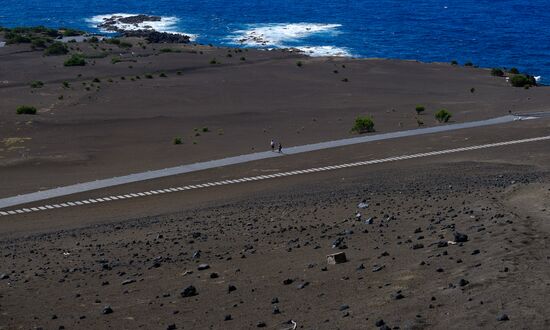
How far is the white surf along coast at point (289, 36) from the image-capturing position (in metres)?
105

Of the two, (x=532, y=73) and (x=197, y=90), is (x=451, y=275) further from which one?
(x=532, y=73)

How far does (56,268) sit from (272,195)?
1226cm

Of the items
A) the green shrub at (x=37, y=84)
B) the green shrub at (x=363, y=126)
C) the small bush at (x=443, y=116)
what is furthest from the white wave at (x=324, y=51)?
the green shrub at (x=363, y=126)

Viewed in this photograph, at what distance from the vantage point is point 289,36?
117m

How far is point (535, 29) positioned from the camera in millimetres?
121938

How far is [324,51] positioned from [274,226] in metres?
75.2

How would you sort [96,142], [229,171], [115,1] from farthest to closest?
[115,1], [96,142], [229,171]

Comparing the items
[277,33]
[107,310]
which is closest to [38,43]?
[277,33]

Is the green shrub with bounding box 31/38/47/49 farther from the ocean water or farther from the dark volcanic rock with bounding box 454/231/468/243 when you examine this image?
the dark volcanic rock with bounding box 454/231/468/243

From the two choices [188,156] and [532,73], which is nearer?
[188,156]

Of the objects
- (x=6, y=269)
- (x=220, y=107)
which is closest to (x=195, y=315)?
(x=6, y=269)

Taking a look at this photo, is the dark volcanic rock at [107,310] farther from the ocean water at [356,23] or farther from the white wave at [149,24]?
the white wave at [149,24]

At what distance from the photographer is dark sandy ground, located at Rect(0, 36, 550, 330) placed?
801 inches

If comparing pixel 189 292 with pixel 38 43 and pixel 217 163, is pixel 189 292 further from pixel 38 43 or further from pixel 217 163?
pixel 38 43
